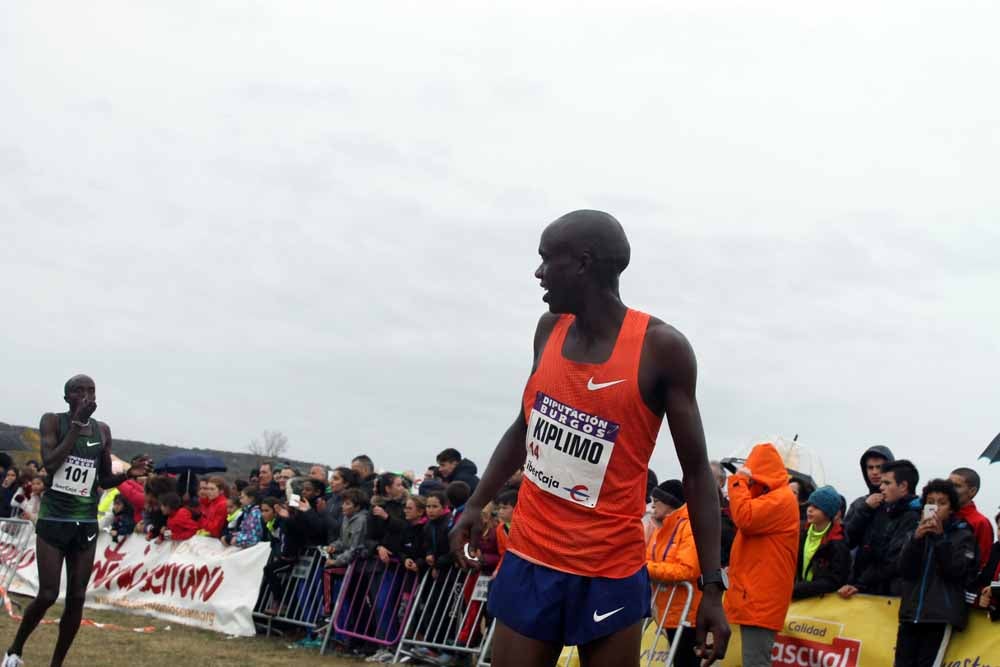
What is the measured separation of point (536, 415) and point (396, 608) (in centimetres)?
794

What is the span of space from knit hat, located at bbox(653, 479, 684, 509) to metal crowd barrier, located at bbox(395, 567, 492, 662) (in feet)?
7.15

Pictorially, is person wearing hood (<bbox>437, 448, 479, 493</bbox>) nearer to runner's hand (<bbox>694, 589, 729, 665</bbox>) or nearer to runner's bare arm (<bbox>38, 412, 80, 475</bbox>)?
runner's bare arm (<bbox>38, 412, 80, 475</bbox>)

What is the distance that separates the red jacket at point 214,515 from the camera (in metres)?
14.9

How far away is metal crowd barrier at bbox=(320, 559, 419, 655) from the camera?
11.8 m

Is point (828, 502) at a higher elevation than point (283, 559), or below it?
higher

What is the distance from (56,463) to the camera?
861 centimetres

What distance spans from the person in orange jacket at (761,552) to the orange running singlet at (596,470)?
13.8 ft

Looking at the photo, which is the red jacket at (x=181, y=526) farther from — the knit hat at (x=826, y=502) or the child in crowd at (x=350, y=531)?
the knit hat at (x=826, y=502)

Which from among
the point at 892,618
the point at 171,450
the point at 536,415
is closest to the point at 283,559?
the point at 892,618

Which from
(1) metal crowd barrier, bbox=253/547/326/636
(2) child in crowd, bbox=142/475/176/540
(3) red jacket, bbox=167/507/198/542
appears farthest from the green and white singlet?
(2) child in crowd, bbox=142/475/176/540

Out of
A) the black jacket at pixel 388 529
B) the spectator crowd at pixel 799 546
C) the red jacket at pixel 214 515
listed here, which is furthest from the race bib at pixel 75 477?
the red jacket at pixel 214 515

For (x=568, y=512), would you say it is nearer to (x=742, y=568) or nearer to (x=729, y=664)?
(x=742, y=568)

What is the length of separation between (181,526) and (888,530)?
9.48 metres

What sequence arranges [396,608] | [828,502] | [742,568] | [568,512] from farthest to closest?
1. [396,608]
2. [828,502]
3. [742,568]
4. [568,512]
